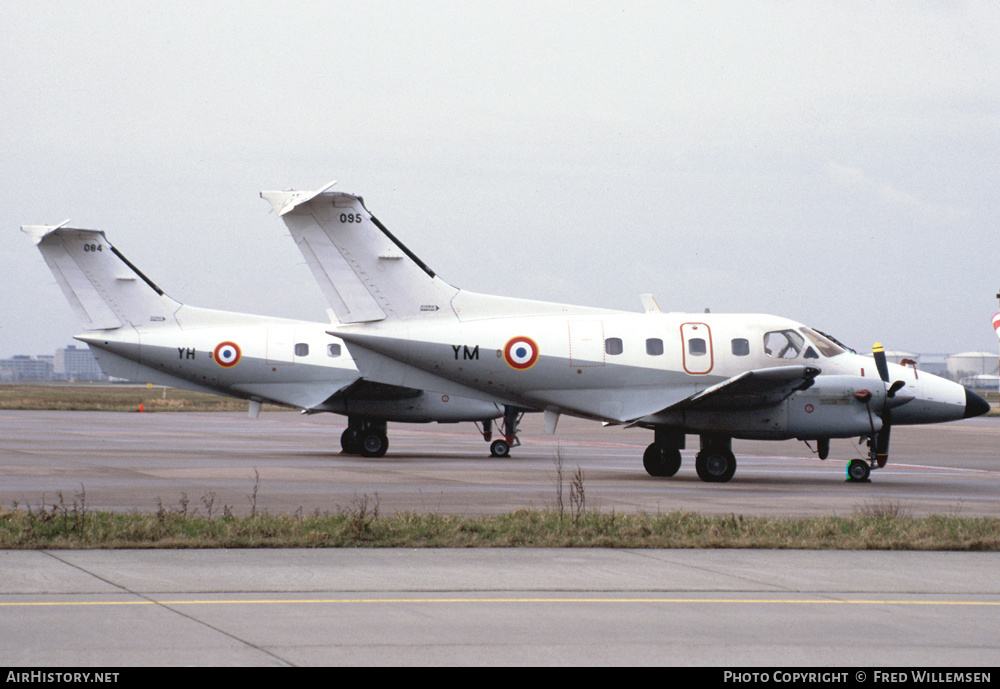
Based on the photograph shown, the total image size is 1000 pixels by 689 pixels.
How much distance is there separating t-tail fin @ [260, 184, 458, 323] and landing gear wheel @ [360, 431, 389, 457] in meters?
6.38

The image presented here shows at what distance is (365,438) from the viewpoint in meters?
30.8

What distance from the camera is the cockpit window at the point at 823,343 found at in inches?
960

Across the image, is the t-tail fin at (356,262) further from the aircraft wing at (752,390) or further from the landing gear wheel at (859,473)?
the landing gear wheel at (859,473)

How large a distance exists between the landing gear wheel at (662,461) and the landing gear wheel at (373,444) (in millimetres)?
8535

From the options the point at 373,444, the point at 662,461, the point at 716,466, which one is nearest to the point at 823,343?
the point at 716,466

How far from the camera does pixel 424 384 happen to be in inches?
963

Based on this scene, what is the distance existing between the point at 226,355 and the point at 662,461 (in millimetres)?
12523

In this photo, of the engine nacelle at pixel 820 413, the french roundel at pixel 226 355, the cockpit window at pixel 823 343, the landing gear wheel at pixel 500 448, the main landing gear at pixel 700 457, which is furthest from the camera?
the french roundel at pixel 226 355

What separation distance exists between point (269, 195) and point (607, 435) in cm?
2506

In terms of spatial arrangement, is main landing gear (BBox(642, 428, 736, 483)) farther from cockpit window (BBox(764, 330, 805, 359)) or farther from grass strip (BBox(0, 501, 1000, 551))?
grass strip (BBox(0, 501, 1000, 551))

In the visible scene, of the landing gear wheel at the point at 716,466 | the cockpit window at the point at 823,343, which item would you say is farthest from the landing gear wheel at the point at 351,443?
the cockpit window at the point at 823,343

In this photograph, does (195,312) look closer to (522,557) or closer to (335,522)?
(335,522)

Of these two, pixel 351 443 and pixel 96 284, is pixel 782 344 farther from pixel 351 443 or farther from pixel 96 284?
pixel 96 284

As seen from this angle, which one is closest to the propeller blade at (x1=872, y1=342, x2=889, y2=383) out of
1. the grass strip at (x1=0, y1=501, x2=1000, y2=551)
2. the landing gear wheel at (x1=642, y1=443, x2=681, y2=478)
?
the landing gear wheel at (x1=642, y1=443, x2=681, y2=478)
